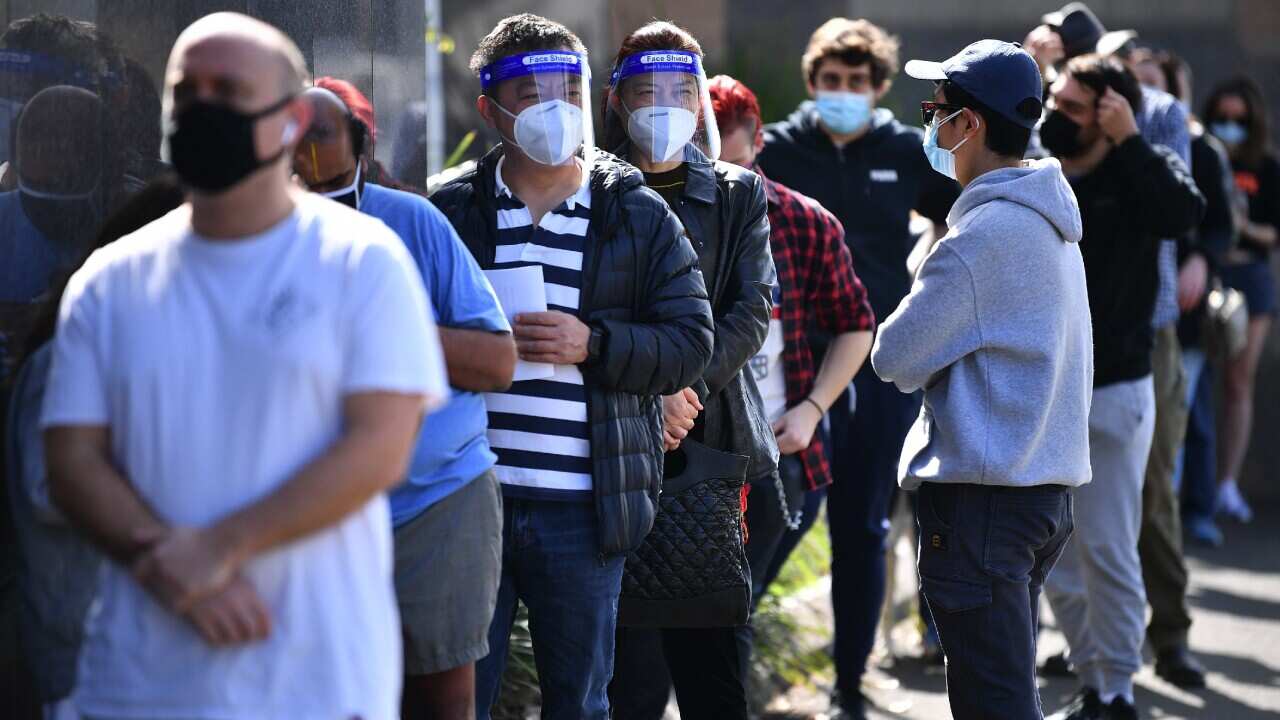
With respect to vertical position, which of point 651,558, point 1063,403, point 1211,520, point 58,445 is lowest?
point 1211,520

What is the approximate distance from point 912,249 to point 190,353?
14.5 feet

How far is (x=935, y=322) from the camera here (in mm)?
4051

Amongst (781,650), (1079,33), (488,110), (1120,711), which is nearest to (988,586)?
(488,110)

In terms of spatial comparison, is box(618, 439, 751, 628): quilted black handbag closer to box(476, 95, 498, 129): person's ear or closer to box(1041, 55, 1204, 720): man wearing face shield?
box(476, 95, 498, 129): person's ear

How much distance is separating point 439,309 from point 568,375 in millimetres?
505

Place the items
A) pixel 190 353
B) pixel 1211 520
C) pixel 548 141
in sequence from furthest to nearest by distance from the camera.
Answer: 1. pixel 1211 520
2. pixel 548 141
3. pixel 190 353

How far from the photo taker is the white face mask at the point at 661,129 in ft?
14.5

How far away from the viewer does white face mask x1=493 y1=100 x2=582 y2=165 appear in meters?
3.87

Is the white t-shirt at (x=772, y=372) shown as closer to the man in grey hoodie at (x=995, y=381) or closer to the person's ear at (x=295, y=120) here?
the man in grey hoodie at (x=995, y=381)

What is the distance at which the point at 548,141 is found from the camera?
3.87 meters

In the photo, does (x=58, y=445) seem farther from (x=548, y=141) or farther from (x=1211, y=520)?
(x=1211, y=520)

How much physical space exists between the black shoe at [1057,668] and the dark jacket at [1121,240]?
53.7 inches

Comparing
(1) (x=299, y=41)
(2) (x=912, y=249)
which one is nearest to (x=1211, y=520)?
(2) (x=912, y=249)

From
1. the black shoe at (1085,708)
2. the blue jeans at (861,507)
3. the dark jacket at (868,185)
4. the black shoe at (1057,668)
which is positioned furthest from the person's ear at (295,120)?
the black shoe at (1057,668)
